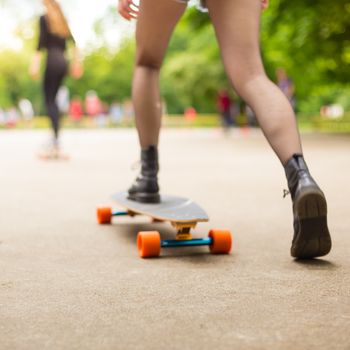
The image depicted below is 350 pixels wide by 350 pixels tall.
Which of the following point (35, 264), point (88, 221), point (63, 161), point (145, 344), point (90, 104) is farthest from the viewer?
point (90, 104)

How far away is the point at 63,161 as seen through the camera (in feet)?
31.0

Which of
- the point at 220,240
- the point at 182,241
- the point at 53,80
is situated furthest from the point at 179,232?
the point at 53,80

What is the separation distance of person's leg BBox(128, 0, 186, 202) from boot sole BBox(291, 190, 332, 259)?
99 centimetres

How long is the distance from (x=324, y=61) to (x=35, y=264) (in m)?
17.6

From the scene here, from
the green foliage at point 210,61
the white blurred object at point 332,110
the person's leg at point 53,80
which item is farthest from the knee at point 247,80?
the white blurred object at point 332,110

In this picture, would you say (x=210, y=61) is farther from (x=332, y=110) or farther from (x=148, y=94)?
(x=148, y=94)

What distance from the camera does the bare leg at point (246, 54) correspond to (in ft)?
9.25

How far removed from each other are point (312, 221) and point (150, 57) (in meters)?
1.19

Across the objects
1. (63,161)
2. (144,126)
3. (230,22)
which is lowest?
(63,161)

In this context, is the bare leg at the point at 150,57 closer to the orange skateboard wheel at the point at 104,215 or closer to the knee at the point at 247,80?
the knee at the point at 247,80

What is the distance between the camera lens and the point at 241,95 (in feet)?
9.64

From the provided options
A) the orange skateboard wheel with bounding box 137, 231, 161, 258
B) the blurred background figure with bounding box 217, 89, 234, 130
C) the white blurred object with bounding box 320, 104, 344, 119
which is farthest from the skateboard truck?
the white blurred object with bounding box 320, 104, 344, 119

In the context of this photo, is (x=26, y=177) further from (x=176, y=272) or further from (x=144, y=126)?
(x=176, y=272)

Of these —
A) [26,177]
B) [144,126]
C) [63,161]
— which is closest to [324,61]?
[63,161]
